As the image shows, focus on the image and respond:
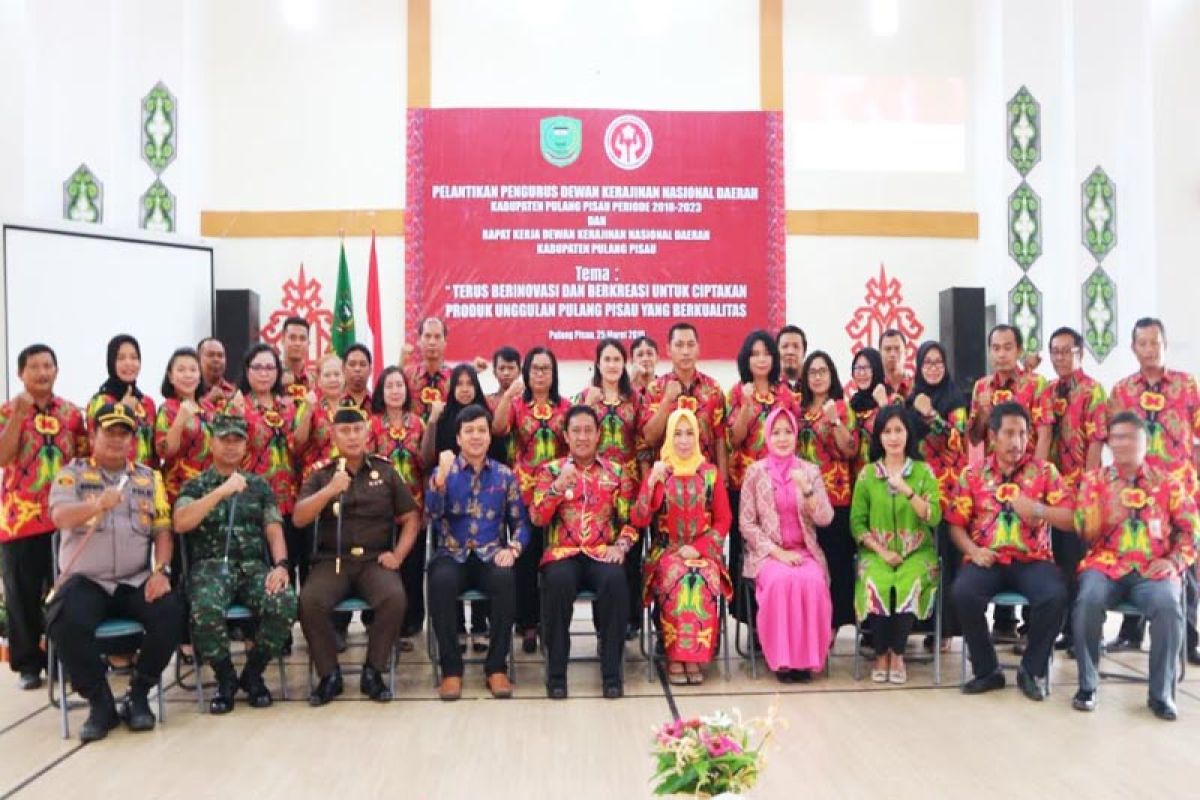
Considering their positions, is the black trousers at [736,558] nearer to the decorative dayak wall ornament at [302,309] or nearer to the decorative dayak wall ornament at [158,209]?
the decorative dayak wall ornament at [302,309]

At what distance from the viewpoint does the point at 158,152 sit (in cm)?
687

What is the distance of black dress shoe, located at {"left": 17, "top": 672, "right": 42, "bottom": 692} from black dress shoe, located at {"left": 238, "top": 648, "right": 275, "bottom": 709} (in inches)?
37.3

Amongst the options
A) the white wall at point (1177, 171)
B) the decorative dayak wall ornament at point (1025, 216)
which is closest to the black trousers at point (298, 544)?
the decorative dayak wall ornament at point (1025, 216)

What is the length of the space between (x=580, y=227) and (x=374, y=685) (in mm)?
4198

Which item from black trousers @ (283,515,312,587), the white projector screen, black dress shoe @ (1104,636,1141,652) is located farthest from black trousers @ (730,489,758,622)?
the white projector screen

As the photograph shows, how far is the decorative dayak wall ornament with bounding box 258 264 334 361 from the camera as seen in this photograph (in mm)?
7164

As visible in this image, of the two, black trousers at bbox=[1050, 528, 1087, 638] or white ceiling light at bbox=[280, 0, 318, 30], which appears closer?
black trousers at bbox=[1050, 528, 1087, 638]

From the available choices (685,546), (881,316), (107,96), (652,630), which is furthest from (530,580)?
(107,96)

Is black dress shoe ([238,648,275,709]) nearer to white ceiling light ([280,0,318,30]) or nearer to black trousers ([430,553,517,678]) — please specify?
black trousers ([430,553,517,678])

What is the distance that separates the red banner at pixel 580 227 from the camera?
7.15 metres

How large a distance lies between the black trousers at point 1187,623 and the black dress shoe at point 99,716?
4.14 m

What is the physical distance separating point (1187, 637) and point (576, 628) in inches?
114

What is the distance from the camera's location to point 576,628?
17.2 ft

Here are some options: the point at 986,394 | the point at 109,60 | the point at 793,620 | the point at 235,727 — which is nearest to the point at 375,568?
the point at 235,727
